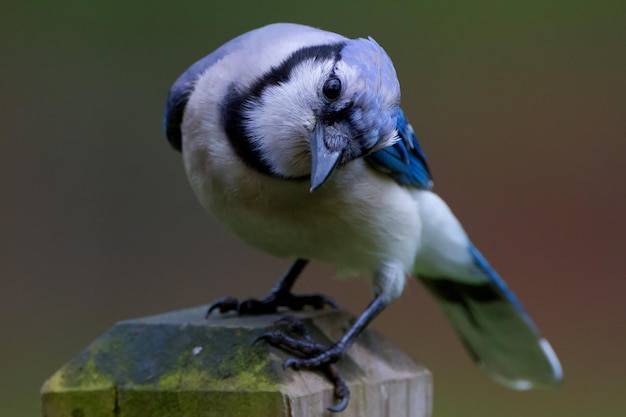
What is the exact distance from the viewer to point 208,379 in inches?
58.9

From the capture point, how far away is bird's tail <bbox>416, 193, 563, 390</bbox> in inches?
92.4

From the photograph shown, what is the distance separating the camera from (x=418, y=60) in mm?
3828

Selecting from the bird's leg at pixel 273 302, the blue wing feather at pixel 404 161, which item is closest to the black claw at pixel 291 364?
the bird's leg at pixel 273 302

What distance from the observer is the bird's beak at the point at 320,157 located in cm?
164

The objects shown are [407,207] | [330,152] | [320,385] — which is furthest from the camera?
[407,207]

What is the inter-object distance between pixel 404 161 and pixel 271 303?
46cm

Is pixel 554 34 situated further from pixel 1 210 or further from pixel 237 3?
pixel 1 210

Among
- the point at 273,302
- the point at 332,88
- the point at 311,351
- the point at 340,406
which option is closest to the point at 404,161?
the point at 273,302

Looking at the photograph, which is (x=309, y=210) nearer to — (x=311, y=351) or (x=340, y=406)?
(x=311, y=351)

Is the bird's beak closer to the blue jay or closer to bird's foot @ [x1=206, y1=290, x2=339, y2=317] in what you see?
the blue jay

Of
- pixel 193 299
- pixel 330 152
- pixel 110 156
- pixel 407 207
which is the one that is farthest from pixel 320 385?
pixel 110 156

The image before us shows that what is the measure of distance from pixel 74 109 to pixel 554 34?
1996 millimetres

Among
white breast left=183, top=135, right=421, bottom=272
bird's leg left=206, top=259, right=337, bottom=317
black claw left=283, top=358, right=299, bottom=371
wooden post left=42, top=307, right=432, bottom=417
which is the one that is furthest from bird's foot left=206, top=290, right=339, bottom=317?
black claw left=283, top=358, right=299, bottom=371

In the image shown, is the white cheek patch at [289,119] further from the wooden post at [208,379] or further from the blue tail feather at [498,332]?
the blue tail feather at [498,332]
